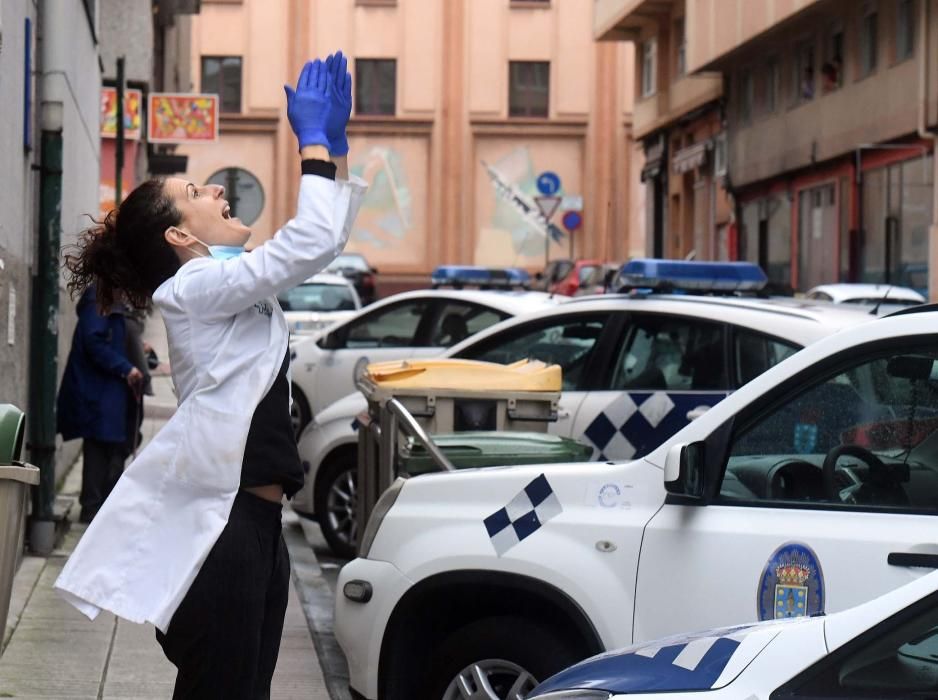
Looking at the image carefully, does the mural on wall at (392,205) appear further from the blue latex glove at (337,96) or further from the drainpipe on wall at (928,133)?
the blue latex glove at (337,96)

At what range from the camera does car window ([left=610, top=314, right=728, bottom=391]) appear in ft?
29.3

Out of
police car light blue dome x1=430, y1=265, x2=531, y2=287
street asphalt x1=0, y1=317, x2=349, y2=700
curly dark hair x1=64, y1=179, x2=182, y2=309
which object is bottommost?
street asphalt x1=0, y1=317, x2=349, y2=700

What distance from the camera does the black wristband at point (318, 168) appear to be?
3949 mm

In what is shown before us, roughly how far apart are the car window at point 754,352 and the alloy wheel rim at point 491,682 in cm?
367

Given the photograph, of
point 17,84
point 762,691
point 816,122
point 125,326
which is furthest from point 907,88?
point 762,691

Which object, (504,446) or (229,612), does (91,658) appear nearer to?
(504,446)

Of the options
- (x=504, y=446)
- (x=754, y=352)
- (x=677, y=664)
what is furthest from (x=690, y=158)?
(x=677, y=664)

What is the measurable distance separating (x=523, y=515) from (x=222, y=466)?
1536mm

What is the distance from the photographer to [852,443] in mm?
4629

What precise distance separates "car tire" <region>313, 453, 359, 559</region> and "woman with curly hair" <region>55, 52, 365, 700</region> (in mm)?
6577

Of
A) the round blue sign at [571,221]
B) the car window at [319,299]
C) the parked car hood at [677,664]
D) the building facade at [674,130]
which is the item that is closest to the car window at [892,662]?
the parked car hood at [677,664]

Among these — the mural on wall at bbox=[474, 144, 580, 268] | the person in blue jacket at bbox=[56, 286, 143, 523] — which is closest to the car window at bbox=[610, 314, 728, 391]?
the person in blue jacket at bbox=[56, 286, 143, 523]

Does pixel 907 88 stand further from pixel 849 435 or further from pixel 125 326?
pixel 849 435

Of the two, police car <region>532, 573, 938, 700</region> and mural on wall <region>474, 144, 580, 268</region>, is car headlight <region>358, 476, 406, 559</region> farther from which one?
mural on wall <region>474, 144, 580, 268</region>
